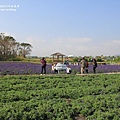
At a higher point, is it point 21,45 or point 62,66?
point 21,45

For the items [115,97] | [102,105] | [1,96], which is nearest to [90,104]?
[102,105]

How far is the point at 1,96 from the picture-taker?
856 centimetres

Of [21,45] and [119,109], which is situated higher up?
[21,45]

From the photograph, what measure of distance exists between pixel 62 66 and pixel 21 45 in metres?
46.0

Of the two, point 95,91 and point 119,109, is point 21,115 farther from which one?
point 95,91

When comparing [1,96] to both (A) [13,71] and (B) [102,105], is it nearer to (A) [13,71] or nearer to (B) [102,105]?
(B) [102,105]

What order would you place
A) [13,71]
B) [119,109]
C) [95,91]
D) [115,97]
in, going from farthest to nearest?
[13,71]
[95,91]
[115,97]
[119,109]

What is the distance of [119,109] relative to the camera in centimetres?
735

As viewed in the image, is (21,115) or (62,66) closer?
(21,115)

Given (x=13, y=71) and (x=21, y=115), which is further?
(x=13, y=71)

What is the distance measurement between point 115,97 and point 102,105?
123 cm

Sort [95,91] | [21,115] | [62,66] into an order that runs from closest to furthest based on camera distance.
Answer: [21,115] < [95,91] < [62,66]

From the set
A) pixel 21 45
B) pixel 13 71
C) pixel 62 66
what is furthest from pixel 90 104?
pixel 21 45

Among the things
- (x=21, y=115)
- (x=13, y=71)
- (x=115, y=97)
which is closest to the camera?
(x=21, y=115)
